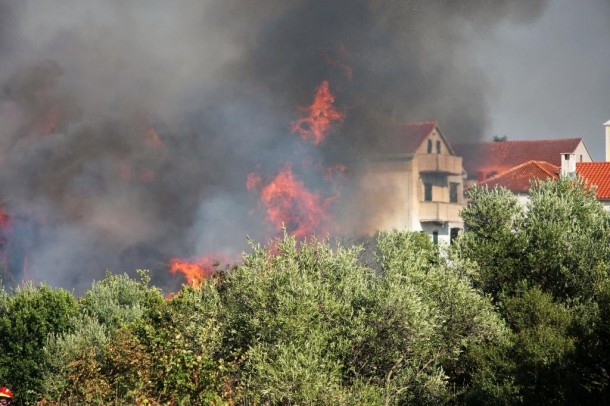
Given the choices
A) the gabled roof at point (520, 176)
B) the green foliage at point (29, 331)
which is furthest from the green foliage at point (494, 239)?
the gabled roof at point (520, 176)

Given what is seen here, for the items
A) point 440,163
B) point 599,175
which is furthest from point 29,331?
point 599,175

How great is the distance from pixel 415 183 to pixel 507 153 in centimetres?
2259

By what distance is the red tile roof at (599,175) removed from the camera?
72875 millimetres

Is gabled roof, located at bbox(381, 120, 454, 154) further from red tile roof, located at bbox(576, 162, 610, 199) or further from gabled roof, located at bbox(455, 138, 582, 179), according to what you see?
red tile roof, located at bbox(576, 162, 610, 199)

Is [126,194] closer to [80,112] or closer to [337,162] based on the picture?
[80,112]

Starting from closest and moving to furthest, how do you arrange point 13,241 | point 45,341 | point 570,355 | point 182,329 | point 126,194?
point 570,355 < point 182,329 < point 45,341 < point 13,241 < point 126,194

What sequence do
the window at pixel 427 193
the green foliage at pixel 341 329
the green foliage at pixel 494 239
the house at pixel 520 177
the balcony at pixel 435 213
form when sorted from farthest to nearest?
the window at pixel 427 193 < the balcony at pixel 435 213 < the house at pixel 520 177 < the green foliage at pixel 494 239 < the green foliage at pixel 341 329

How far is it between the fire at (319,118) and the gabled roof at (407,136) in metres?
6.64

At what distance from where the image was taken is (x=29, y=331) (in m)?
47.3

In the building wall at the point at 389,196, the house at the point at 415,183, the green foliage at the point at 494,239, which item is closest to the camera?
the green foliage at the point at 494,239

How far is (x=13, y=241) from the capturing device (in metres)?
64.5

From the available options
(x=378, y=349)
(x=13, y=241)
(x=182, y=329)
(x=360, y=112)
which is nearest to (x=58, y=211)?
(x=13, y=241)

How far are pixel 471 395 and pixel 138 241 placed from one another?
130 feet

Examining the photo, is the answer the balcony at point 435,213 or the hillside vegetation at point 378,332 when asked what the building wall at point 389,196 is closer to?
the balcony at point 435,213
